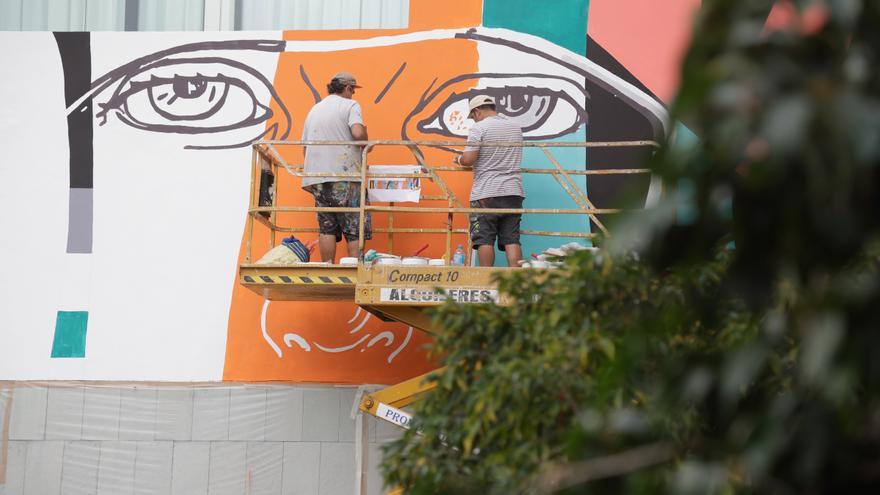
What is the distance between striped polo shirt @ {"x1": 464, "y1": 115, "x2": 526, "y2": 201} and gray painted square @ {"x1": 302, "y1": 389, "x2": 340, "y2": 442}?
2.34 meters

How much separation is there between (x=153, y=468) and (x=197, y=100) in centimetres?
349

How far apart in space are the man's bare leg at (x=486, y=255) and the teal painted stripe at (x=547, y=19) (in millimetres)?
2513

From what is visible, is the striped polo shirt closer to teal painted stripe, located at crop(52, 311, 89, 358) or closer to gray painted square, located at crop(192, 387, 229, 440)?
gray painted square, located at crop(192, 387, 229, 440)

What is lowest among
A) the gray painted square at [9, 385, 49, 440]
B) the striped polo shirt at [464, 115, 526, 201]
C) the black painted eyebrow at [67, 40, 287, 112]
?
the gray painted square at [9, 385, 49, 440]

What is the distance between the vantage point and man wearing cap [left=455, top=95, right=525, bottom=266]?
10297 millimetres

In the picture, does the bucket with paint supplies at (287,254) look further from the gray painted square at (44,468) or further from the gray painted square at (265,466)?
the gray painted square at (44,468)

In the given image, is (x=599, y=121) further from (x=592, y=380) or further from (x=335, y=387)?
(x=592, y=380)

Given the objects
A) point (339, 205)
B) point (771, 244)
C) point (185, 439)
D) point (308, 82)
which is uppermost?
point (308, 82)

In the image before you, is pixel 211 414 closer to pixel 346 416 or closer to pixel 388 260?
pixel 346 416

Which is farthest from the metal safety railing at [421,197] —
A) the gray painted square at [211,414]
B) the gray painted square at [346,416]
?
the gray painted square at [211,414]

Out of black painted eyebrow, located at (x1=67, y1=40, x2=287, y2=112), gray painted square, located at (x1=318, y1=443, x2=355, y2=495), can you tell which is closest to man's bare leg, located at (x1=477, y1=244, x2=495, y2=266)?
gray painted square, located at (x1=318, y1=443, x2=355, y2=495)

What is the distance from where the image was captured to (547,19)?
1183 cm

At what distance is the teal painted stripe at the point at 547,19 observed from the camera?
11.8 metres

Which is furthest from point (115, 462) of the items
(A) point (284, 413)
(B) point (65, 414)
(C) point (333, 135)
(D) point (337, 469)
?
(C) point (333, 135)
